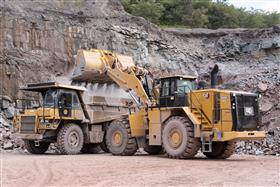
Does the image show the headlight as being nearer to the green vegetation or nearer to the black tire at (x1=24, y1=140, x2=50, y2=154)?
the black tire at (x1=24, y1=140, x2=50, y2=154)

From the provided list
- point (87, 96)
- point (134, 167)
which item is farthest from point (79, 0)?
point (134, 167)

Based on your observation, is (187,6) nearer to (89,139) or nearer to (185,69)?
(185,69)

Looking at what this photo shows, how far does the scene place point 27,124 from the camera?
54.9 ft

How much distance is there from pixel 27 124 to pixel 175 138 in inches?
214

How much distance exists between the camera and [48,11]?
85.1 feet

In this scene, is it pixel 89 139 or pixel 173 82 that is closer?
pixel 173 82

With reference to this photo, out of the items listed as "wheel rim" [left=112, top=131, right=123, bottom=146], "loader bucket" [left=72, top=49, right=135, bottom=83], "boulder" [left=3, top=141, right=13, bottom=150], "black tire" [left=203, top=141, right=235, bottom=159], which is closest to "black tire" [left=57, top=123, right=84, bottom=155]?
"wheel rim" [left=112, top=131, right=123, bottom=146]

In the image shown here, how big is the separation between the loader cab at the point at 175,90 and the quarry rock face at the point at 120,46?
7.54 meters

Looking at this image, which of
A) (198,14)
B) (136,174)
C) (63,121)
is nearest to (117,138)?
(63,121)

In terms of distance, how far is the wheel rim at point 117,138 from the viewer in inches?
657

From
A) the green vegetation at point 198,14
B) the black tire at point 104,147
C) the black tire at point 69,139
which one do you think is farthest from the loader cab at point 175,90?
the green vegetation at point 198,14

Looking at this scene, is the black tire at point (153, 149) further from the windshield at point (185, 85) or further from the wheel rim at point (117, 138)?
the windshield at point (185, 85)

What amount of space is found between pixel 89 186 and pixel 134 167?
11.5 ft

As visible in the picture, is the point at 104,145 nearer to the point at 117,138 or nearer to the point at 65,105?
the point at 117,138
